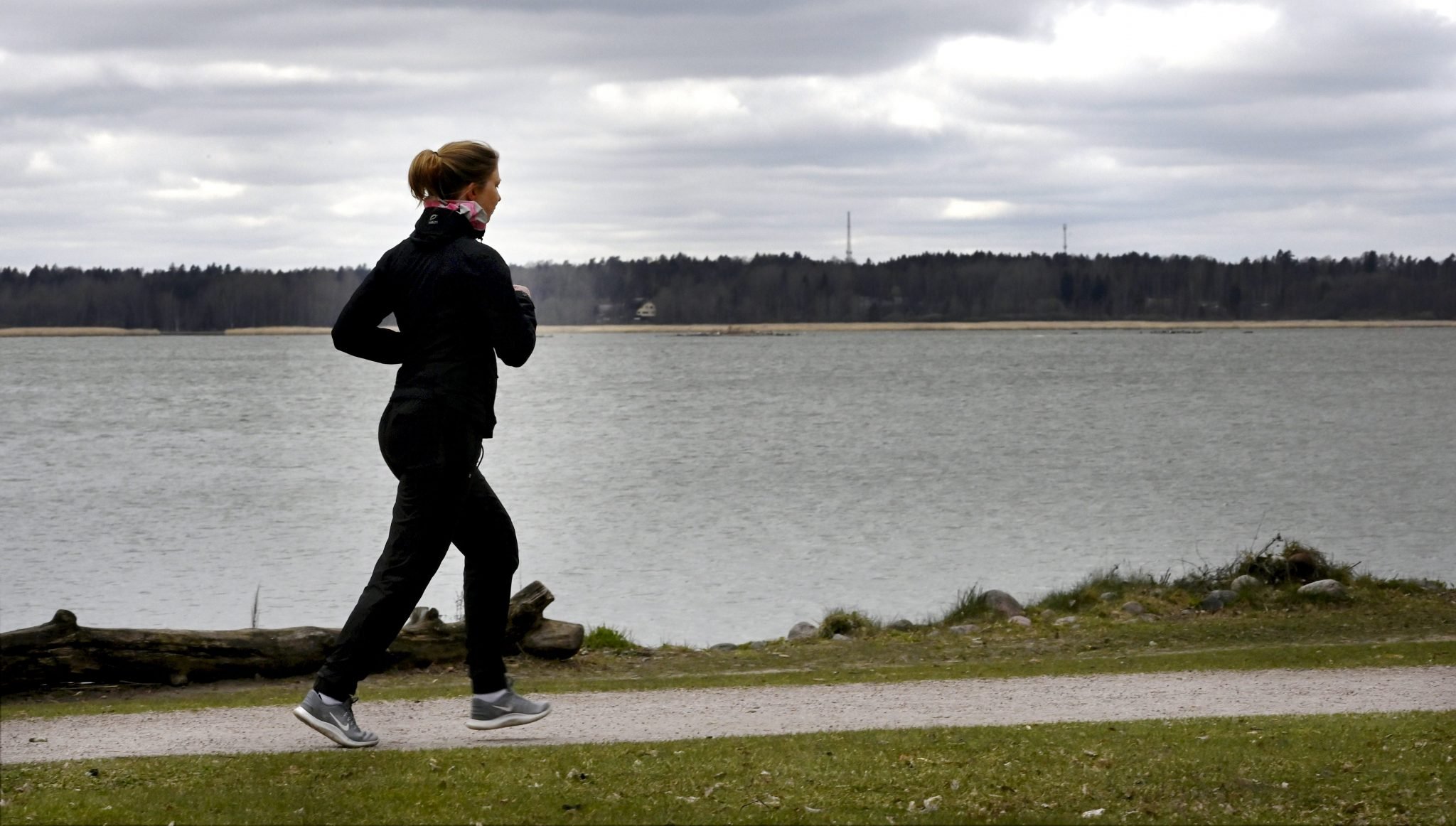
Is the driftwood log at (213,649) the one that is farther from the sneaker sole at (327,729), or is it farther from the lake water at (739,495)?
the lake water at (739,495)

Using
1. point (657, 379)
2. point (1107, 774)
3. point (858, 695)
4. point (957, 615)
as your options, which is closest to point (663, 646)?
point (957, 615)

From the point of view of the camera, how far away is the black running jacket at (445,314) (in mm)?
6289

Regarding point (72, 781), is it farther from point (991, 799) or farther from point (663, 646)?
point (663, 646)

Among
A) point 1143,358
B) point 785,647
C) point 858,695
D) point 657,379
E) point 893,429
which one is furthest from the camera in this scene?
point 1143,358

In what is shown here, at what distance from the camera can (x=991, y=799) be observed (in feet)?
19.9

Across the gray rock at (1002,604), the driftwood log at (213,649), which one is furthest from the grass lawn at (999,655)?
the gray rock at (1002,604)

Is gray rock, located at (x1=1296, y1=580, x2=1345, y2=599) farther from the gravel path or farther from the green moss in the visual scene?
the gravel path

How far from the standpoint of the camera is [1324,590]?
14.6 m

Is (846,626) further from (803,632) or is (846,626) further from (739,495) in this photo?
(739,495)

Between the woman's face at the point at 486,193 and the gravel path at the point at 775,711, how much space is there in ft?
7.70

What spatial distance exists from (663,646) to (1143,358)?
114393 millimetres

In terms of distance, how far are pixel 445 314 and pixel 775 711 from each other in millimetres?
3224

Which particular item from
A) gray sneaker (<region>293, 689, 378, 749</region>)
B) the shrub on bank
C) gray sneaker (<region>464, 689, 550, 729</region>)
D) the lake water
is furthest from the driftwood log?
the lake water

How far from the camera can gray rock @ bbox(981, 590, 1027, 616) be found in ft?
51.6
